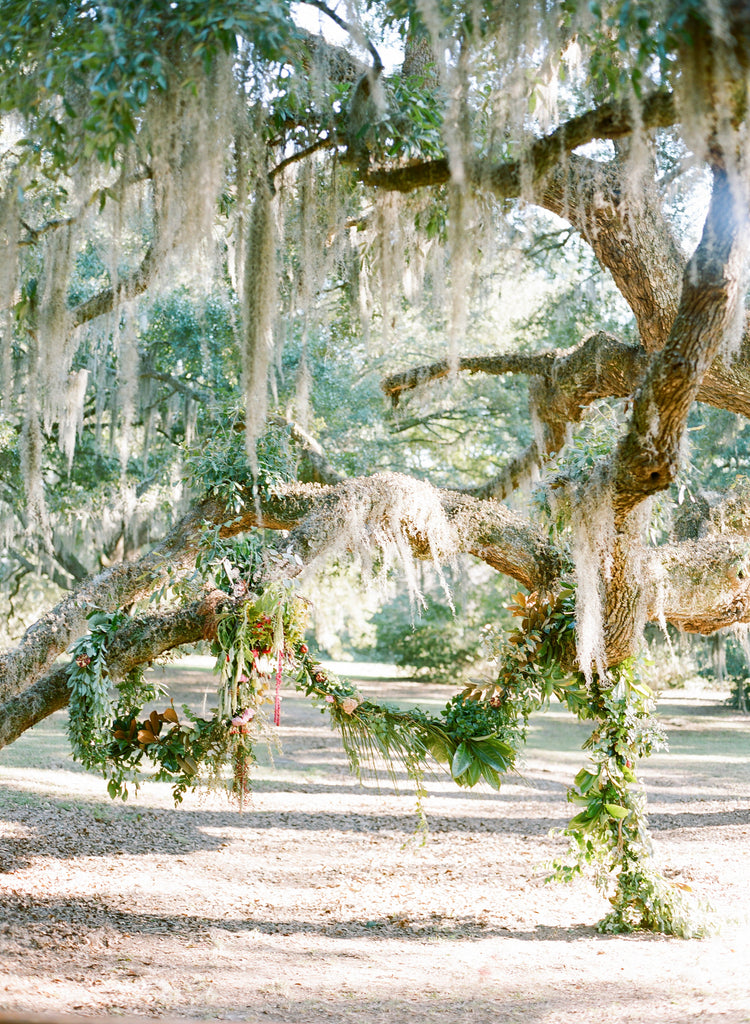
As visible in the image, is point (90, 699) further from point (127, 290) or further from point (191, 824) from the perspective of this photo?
point (191, 824)

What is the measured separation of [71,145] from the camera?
11.5 ft

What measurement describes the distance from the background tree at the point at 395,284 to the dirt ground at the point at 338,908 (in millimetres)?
842

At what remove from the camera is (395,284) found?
4918mm

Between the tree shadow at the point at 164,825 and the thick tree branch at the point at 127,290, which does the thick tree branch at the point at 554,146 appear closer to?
the thick tree branch at the point at 127,290

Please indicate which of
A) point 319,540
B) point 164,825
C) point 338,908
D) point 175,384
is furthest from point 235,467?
point 175,384

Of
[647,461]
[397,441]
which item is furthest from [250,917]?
[397,441]

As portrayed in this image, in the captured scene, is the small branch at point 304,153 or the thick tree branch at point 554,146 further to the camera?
the small branch at point 304,153

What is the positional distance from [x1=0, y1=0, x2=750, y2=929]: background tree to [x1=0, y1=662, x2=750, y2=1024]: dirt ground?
2.76 ft

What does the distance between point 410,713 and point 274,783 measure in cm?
529

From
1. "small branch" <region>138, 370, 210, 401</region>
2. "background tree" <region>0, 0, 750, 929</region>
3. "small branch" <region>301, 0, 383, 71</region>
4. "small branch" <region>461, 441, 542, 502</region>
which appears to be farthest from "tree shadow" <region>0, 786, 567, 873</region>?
"small branch" <region>301, 0, 383, 71</region>

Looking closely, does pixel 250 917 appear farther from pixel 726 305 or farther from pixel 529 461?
pixel 726 305

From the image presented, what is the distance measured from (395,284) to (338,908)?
3902 millimetres

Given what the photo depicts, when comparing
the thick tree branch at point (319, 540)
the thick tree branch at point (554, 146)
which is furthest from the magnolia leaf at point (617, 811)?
the thick tree branch at point (554, 146)

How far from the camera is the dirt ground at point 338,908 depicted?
3904mm
